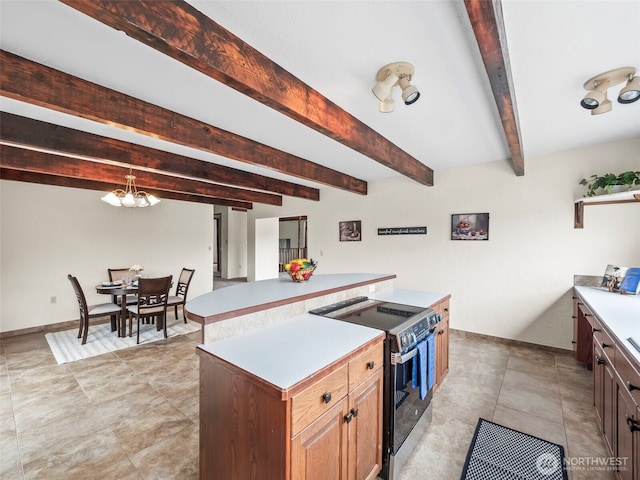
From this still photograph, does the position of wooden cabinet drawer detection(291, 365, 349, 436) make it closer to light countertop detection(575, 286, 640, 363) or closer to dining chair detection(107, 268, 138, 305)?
light countertop detection(575, 286, 640, 363)

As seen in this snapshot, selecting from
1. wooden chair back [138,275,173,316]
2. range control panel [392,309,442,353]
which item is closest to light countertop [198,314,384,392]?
range control panel [392,309,442,353]

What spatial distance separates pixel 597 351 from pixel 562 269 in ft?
5.91

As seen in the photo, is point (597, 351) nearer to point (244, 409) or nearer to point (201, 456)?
point (244, 409)

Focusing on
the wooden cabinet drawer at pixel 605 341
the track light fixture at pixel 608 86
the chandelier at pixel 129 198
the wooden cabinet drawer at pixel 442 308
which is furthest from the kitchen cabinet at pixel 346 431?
the chandelier at pixel 129 198

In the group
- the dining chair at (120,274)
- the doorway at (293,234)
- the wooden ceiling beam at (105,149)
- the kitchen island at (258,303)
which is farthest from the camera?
the doorway at (293,234)

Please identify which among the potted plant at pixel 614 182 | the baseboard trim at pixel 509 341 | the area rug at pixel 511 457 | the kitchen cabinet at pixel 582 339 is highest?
the potted plant at pixel 614 182

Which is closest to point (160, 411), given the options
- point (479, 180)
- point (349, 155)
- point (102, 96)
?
point (102, 96)

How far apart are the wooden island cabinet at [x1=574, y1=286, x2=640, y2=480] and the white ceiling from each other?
165 centimetres

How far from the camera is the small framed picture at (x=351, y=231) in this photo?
533 centimetres

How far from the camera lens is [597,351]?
2.00m

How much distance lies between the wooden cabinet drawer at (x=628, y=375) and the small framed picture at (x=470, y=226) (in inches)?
103

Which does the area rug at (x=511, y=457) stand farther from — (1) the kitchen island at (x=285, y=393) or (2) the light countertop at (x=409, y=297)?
(2) the light countertop at (x=409, y=297)

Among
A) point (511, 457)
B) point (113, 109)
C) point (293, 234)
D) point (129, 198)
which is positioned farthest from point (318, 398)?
point (293, 234)

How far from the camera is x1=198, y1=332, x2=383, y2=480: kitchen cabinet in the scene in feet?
3.60
